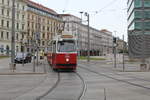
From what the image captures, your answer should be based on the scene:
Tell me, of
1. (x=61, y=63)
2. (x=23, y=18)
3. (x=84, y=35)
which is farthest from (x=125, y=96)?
(x=84, y=35)

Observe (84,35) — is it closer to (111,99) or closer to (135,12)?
(135,12)

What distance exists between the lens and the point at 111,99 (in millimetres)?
10391

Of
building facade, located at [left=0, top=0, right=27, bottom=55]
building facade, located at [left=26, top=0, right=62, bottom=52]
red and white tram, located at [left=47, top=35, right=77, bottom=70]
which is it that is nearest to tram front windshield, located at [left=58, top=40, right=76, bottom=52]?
red and white tram, located at [left=47, top=35, right=77, bottom=70]

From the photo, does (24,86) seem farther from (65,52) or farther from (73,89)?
(65,52)

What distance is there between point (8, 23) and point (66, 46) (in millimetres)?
77091

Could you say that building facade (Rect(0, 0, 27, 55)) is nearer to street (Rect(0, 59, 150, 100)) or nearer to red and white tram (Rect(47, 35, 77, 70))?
red and white tram (Rect(47, 35, 77, 70))

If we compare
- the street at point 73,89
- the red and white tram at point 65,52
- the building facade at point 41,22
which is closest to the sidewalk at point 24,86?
the street at point 73,89

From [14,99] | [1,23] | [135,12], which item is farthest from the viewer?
[1,23]

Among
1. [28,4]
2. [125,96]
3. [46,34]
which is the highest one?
[28,4]

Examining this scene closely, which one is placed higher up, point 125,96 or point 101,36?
point 101,36

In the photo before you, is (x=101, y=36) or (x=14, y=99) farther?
(x=101, y=36)

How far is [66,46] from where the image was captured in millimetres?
24672

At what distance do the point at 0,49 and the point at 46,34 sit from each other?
134 feet

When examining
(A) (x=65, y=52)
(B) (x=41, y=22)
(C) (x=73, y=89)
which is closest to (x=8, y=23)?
(B) (x=41, y=22)
